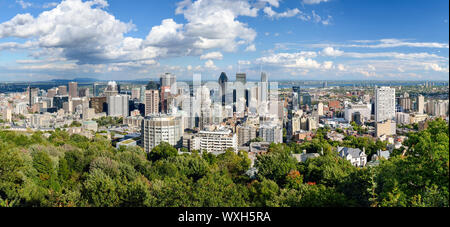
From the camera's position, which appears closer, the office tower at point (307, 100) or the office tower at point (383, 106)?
the office tower at point (383, 106)

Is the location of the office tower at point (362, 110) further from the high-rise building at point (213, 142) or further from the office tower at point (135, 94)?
the office tower at point (135, 94)

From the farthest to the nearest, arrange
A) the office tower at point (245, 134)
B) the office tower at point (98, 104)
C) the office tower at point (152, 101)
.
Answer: the office tower at point (98, 104)
the office tower at point (152, 101)
the office tower at point (245, 134)

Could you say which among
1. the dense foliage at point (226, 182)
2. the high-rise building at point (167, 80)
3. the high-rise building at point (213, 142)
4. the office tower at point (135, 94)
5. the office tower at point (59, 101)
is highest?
the high-rise building at point (167, 80)

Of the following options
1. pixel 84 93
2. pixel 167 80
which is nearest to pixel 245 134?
pixel 167 80

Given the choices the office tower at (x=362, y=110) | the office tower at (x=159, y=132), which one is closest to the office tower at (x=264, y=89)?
the office tower at (x=159, y=132)

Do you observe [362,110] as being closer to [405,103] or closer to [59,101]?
[405,103]

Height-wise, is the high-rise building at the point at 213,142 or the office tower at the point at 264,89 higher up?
the office tower at the point at 264,89

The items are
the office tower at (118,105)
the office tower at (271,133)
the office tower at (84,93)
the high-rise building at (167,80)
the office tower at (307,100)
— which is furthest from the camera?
the office tower at (118,105)
